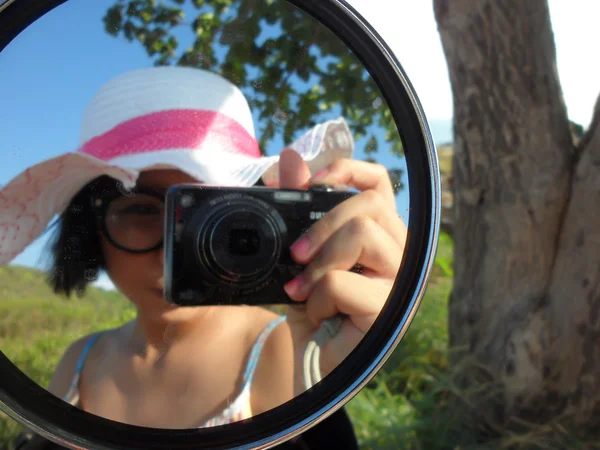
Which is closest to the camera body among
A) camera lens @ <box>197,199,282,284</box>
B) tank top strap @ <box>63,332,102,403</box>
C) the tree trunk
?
camera lens @ <box>197,199,282,284</box>

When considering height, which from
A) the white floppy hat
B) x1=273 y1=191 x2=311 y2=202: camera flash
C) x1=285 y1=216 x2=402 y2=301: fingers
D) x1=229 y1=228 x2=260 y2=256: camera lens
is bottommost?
x1=285 y1=216 x2=402 y2=301: fingers

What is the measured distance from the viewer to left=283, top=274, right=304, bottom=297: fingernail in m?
0.53

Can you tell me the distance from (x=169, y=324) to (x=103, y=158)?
0.16 meters

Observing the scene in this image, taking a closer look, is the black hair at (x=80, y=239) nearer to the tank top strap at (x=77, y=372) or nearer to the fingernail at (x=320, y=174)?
the tank top strap at (x=77, y=372)

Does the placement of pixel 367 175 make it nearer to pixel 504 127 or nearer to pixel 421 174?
pixel 421 174

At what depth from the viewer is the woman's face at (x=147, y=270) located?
1.64ft

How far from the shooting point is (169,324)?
51 centimetres

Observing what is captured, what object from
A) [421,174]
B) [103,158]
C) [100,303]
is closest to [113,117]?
[103,158]

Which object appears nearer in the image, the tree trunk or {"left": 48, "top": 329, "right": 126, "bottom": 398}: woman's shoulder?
{"left": 48, "top": 329, "right": 126, "bottom": 398}: woman's shoulder

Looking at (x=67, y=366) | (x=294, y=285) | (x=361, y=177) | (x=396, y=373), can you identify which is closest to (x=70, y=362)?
(x=67, y=366)

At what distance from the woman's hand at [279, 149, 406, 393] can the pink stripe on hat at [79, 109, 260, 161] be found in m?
0.05

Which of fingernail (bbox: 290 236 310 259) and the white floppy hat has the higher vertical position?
the white floppy hat

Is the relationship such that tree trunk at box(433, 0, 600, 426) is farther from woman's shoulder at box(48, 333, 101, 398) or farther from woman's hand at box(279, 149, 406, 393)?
woman's shoulder at box(48, 333, 101, 398)

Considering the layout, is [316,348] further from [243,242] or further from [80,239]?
[80,239]
